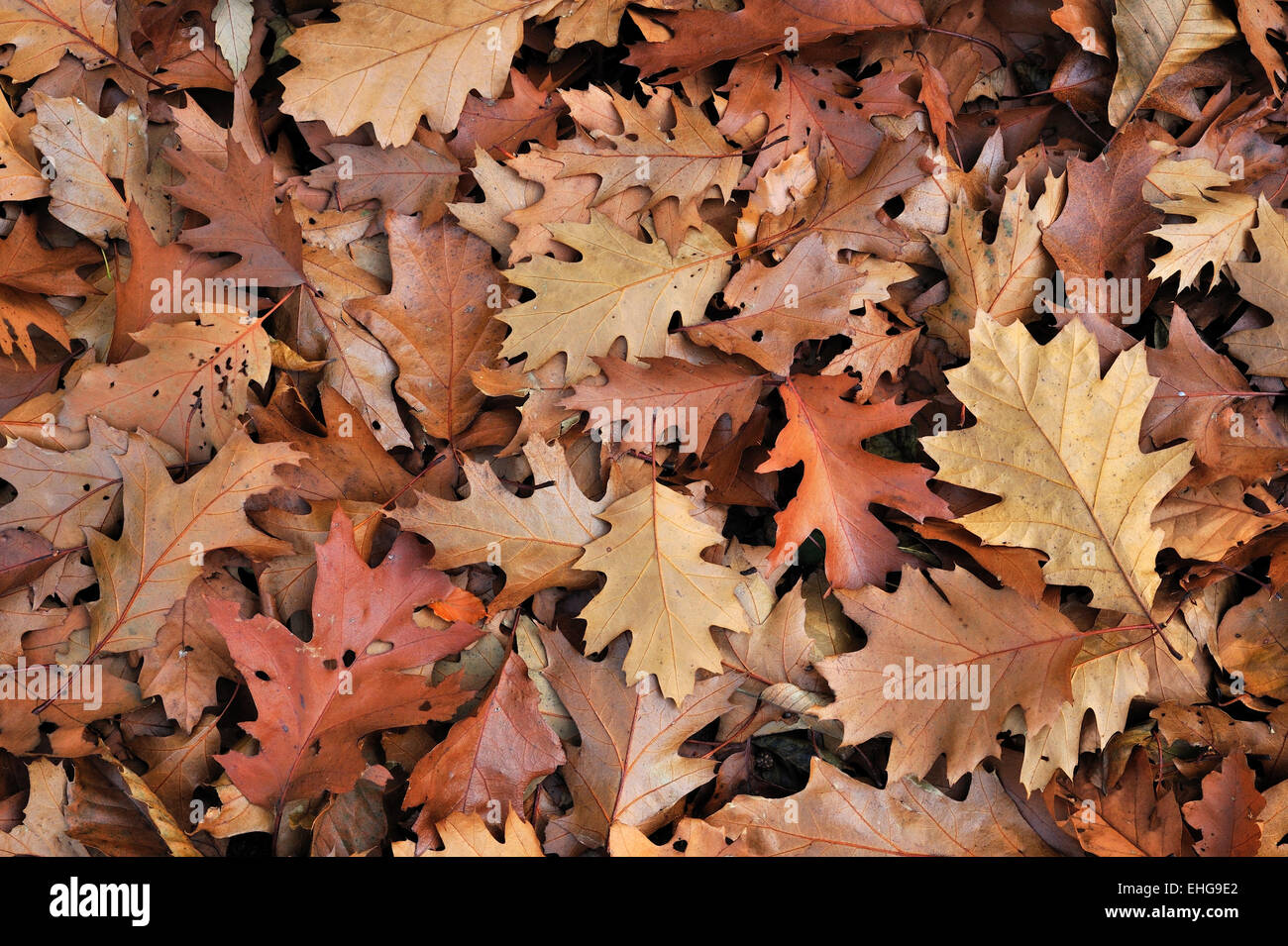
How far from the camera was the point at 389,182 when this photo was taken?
7.52 feet

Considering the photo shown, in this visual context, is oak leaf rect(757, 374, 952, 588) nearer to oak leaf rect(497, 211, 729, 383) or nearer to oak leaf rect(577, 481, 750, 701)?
oak leaf rect(577, 481, 750, 701)

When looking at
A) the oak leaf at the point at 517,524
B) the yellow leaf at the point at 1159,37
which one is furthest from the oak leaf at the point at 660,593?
the yellow leaf at the point at 1159,37

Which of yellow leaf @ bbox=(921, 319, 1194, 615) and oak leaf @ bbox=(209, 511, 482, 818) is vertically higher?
yellow leaf @ bbox=(921, 319, 1194, 615)

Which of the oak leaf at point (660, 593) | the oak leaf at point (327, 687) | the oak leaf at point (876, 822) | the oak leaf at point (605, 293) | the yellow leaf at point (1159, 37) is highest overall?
the yellow leaf at point (1159, 37)

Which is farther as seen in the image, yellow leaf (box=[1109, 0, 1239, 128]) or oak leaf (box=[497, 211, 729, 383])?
yellow leaf (box=[1109, 0, 1239, 128])

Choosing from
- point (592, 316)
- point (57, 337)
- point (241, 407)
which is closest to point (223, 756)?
point (241, 407)

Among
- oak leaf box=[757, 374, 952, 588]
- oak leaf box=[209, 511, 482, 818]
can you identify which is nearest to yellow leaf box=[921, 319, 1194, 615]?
oak leaf box=[757, 374, 952, 588]

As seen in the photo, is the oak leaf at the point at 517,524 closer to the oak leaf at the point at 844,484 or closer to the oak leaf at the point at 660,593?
the oak leaf at the point at 660,593

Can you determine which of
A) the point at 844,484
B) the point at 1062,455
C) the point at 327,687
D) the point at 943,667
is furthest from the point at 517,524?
the point at 1062,455

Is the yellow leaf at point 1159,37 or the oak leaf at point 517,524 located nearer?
the oak leaf at point 517,524

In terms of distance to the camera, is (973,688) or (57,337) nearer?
(973,688)

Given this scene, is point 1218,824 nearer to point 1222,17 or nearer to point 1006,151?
point 1006,151

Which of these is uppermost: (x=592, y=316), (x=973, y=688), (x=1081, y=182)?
(x=1081, y=182)

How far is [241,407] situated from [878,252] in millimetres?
1584
